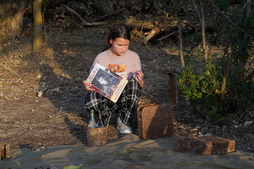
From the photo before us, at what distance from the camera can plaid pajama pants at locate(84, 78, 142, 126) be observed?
5.38m

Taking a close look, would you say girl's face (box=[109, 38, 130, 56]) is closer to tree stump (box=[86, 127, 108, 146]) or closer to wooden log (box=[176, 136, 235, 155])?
tree stump (box=[86, 127, 108, 146])

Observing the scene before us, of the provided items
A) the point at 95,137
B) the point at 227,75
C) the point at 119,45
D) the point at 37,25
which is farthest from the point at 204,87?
the point at 37,25

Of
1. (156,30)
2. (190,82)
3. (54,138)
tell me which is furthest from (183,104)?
(156,30)

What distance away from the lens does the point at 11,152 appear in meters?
4.80

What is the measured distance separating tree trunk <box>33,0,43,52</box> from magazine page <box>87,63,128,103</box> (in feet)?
15.5

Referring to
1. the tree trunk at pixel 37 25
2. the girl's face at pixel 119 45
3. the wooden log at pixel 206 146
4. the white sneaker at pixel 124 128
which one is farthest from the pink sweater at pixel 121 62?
the tree trunk at pixel 37 25

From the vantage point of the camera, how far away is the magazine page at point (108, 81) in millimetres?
5258

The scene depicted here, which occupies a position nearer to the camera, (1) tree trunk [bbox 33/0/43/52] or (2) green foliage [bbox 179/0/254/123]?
(2) green foliage [bbox 179/0/254/123]

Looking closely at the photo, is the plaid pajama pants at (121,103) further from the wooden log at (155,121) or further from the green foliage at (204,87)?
the green foliage at (204,87)

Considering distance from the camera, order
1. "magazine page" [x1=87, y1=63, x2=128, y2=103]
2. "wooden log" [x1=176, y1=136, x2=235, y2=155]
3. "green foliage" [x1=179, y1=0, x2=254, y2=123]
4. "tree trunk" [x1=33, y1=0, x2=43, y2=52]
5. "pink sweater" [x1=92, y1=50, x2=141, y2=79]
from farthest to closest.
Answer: "tree trunk" [x1=33, y1=0, x2=43, y2=52], "pink sweater" [x1=92, y1=50, x2=141, y2=79], "magazine page" [x1=87, y1=63, x2=128, y2=103], "green foliage" [x1=179, y1=0, x2=254, y2=123], "wooden log" [x1=176, y1=136, x2=235, y2=155]

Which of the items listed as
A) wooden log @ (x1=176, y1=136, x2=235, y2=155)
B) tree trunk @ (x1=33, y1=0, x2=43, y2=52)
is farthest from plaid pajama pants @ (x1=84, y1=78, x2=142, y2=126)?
tree trunk @ (x1=33, y1=0, x2=43, y2=52)

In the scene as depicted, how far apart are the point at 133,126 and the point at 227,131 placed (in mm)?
1228

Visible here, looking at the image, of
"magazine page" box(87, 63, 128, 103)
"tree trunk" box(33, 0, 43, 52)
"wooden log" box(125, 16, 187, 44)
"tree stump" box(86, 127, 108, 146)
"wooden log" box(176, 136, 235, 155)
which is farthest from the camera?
"wooden log" box(125, 16, 187, 44)

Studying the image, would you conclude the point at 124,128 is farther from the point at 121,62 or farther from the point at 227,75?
the point at 227,75
